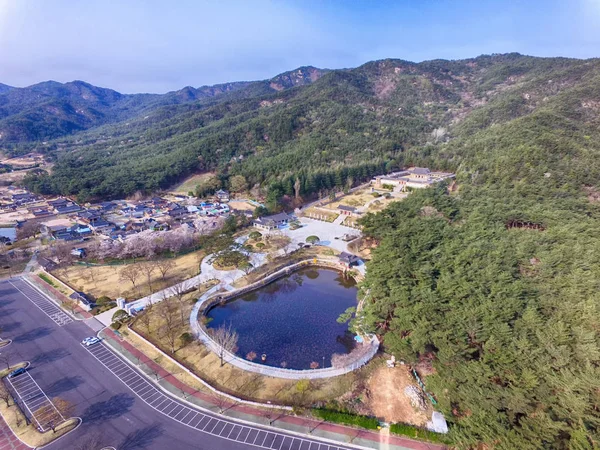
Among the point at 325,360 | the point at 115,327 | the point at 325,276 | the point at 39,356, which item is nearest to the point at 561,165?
the point at 325,276

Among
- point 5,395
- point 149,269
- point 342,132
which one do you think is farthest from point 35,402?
point 342,132

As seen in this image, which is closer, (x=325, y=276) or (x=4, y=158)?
(x=325, y=276)

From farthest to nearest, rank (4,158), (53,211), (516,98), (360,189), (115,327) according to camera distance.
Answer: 1. (4,158)
2. (516,98)
3. (360,189)
4. (53,211)
5. (115,327)

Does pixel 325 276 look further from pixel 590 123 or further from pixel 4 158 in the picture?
pixel 4 158

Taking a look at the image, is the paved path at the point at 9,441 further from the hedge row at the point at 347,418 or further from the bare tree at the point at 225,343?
the hedge row at the point at 347,418

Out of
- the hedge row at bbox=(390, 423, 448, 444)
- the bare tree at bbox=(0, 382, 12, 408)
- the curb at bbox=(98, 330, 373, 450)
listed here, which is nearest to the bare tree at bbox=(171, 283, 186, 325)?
the curb at bbox=(98, 330, 373, 450)
